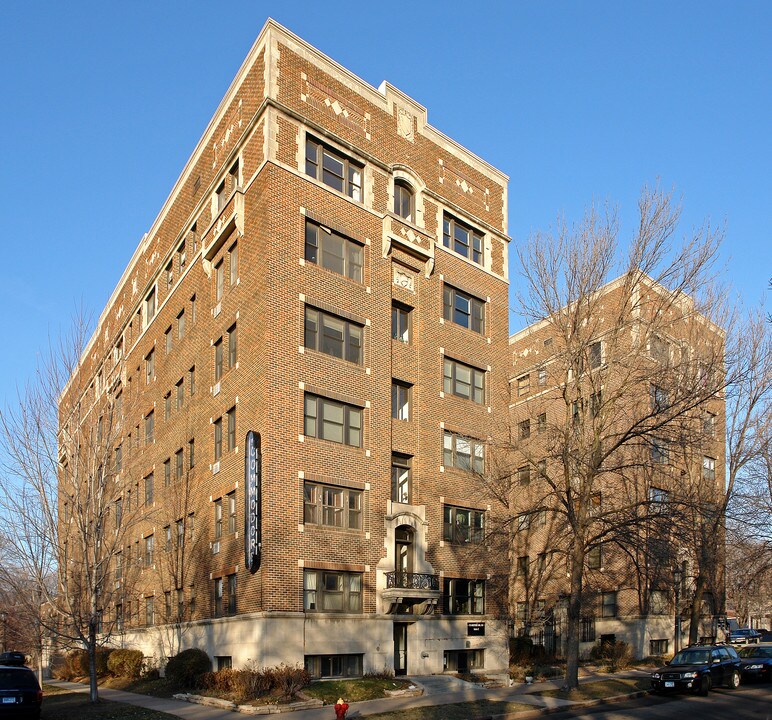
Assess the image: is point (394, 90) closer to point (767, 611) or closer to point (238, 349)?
point (238, 349)

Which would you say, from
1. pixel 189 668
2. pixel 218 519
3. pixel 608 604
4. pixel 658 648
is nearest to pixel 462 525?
pixel 218 519

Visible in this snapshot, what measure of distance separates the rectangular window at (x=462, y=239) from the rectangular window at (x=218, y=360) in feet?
36.3

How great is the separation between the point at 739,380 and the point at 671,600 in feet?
80.1

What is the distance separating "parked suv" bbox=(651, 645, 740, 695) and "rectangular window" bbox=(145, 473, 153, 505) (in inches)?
1003

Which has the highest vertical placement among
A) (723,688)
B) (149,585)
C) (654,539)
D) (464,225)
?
(464,225)

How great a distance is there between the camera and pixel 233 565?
29234 mm

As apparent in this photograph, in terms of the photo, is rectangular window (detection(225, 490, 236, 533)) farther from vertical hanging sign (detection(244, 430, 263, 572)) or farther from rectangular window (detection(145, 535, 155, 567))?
rectangular window (detection(145, 535, 155, 567))

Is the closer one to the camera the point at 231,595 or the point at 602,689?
the point at 602,689

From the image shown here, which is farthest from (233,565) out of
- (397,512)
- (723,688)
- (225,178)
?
(723,688)

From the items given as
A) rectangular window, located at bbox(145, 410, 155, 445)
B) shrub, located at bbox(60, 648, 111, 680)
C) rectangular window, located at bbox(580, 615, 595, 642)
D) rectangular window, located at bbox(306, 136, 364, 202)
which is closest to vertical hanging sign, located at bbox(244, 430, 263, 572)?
rectangular window, located at bbox(306, 136, 364, 202)

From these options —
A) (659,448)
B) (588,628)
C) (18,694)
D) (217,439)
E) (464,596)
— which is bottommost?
(588,628)

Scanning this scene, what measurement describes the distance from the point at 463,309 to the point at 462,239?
3.48 m

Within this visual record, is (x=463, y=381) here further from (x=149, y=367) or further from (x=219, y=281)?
(x=149, y=367)

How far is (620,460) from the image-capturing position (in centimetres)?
3033
